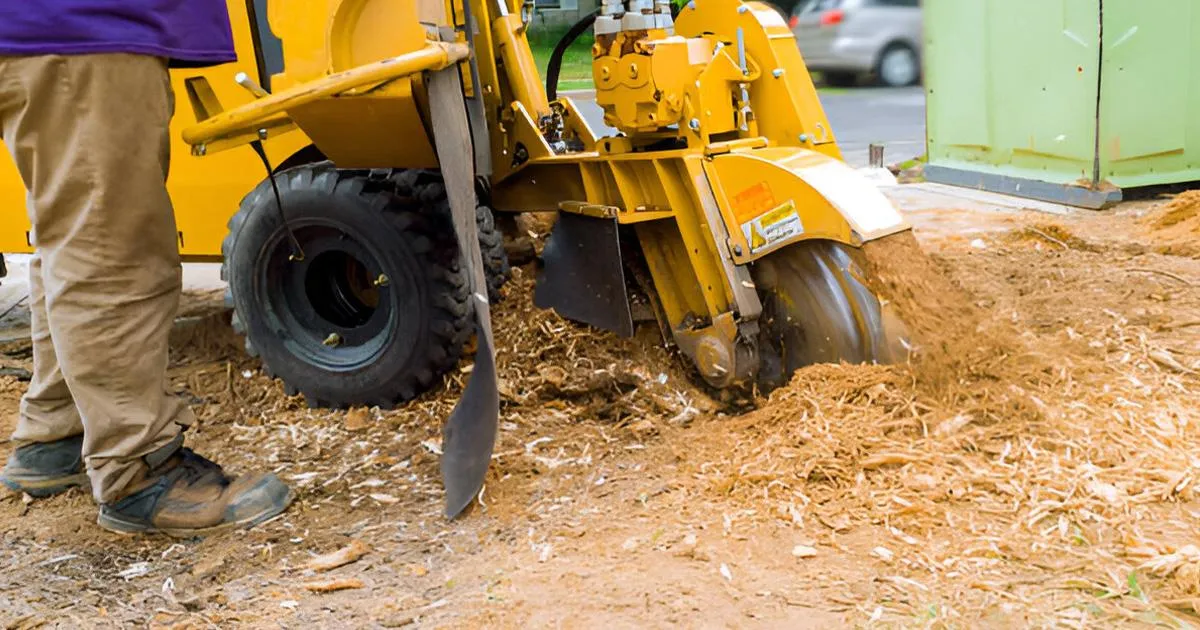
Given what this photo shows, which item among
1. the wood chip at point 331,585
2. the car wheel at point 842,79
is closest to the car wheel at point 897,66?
the car wheel at point 842,79

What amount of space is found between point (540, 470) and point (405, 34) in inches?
51.9

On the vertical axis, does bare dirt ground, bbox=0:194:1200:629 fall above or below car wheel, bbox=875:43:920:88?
below

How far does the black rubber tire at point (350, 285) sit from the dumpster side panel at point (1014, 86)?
464cm

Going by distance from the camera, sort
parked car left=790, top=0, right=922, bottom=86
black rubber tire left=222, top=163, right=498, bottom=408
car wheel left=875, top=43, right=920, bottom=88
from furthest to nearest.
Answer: car wheel left=875, top=43, right=920, bottom=88, parked car left=790, top=0, right=922, bottom=86, black rubber tire left=222, top=163, right=498, bottom=408

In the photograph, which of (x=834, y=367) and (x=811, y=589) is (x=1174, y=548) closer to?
(x=811, y=589)

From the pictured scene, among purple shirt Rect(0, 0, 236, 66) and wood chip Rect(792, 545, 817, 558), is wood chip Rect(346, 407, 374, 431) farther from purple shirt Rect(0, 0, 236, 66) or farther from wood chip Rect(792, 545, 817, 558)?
wood chip Rect(792, 545, 817, 558)

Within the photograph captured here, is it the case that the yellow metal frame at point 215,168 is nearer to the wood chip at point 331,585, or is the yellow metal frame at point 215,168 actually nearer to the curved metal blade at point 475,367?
the curved metal blade at point 475,367

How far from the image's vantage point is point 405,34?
321 centimetres

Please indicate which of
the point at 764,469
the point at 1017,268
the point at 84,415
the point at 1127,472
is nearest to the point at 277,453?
the point at 84,415

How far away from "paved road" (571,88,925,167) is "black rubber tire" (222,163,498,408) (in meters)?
6.47

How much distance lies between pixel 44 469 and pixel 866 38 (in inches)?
331

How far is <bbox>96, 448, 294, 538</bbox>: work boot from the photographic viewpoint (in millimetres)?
2877

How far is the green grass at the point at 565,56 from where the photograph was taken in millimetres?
3959

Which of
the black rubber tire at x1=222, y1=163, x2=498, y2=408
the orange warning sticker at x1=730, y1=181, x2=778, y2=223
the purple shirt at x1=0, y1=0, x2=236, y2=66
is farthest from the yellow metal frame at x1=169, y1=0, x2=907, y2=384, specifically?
the purple shirt at x1=0, y1=0, x2=236, y2=66
